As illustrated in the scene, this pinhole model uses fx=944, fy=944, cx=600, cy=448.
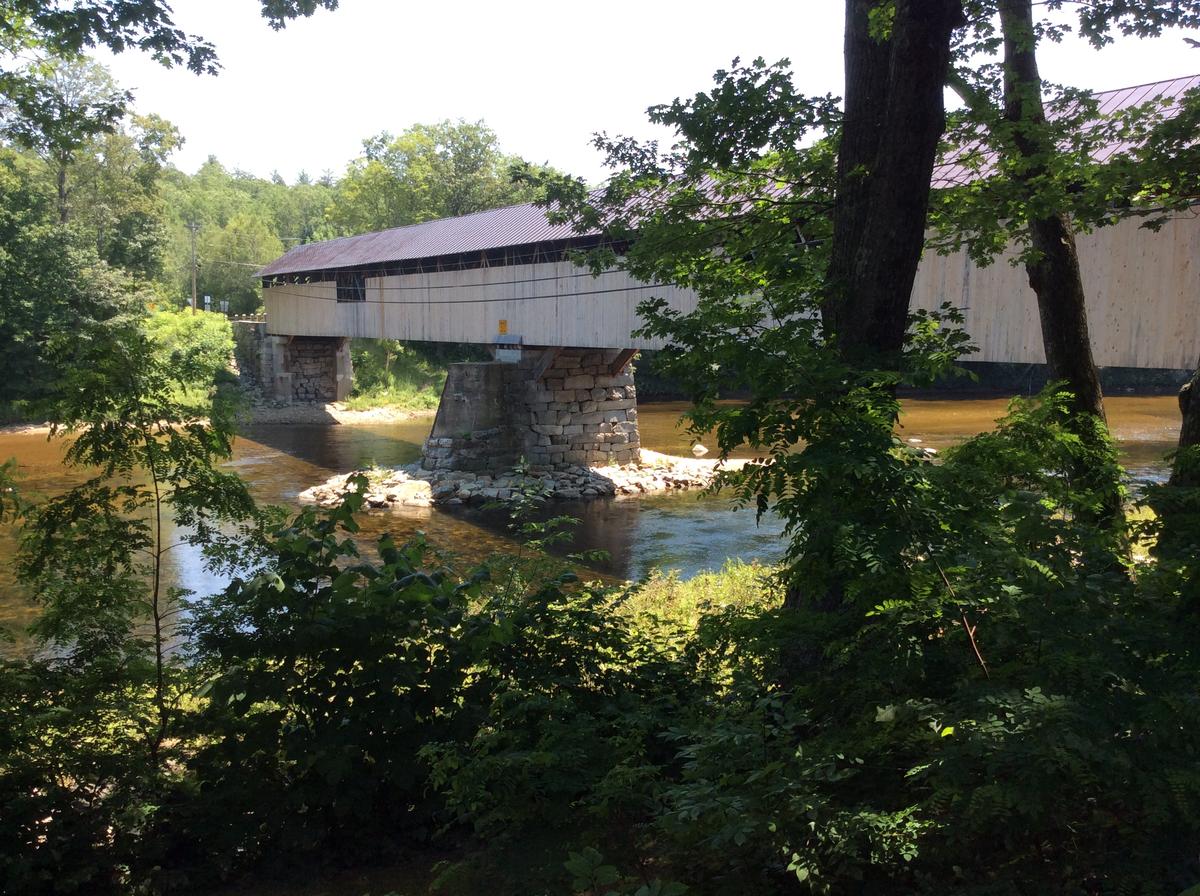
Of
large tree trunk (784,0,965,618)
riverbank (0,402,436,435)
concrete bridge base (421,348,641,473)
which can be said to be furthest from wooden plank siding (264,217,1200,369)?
riverbank (0,402,436,435)

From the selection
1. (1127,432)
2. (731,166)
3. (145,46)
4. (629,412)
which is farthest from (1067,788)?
(1127,432)

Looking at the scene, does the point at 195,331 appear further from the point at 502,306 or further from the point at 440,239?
the point at 502,306

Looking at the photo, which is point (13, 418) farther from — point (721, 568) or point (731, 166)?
point (731, 166)

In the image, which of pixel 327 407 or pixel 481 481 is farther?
pixel 327 407

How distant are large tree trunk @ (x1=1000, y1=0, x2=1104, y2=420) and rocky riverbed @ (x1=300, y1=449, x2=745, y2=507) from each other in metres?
9.90

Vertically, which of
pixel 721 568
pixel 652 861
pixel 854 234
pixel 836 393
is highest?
pixel 854 234

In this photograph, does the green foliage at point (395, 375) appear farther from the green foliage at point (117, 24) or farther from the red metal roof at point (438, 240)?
the green foliage at point (117, 24)

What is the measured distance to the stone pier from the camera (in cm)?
2881

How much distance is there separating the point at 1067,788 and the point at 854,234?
2.18 m

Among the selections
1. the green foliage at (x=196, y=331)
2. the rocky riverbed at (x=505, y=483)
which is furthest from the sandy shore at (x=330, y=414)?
the rocky riverbed at (x=505, y=483)

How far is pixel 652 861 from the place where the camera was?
8.57ft

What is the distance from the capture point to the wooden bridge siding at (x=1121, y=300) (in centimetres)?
692

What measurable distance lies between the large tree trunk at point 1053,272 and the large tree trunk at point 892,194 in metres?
1.92

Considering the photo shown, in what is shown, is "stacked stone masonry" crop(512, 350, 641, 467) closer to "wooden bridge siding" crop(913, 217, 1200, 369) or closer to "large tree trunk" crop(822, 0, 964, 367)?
"wooden bridge siding" crop(913, 217, 1200, 369)
